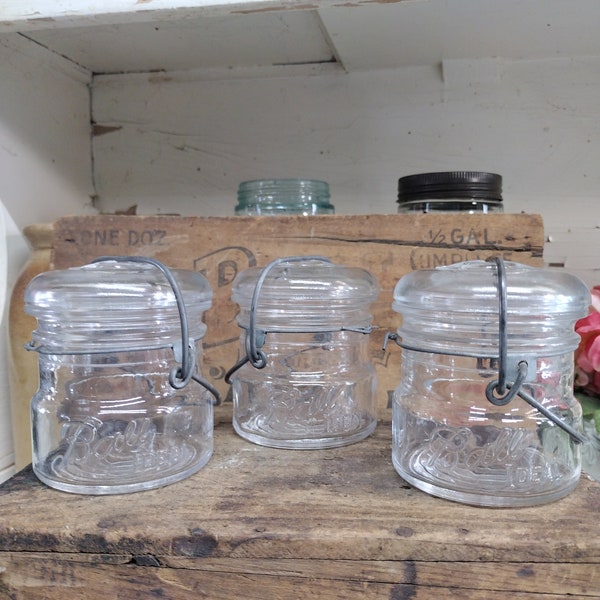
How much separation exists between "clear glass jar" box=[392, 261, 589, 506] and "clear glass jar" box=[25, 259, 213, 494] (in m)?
0.20

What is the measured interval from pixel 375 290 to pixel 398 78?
40cm

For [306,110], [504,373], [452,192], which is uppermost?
[306,110]

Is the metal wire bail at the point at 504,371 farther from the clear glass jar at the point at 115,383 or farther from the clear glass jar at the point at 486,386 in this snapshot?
the clear glass jar at the point at 115,383

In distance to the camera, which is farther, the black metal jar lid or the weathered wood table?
the black metal jar lid

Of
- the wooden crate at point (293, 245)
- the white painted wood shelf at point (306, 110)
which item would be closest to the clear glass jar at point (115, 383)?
the wooden crate at point (293, 245)

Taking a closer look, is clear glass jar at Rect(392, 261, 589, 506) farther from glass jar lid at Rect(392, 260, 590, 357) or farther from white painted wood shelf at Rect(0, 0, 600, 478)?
white painted wood shelf at Rect(0, 0, 600, 478)

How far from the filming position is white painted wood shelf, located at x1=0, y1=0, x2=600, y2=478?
2.39 feet

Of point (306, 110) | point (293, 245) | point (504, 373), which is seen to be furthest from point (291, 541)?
point (306, 110)

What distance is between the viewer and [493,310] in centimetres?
45

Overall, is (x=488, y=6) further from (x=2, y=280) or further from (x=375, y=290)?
(x=2, y=280)

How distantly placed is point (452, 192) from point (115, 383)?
0.43m

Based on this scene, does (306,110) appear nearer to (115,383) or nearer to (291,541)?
(115,383)

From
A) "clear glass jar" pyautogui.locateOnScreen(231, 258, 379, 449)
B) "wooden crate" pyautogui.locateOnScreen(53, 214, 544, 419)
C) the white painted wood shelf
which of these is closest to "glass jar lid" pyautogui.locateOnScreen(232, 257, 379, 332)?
"clear glass jar" pyautogui.locateOnScreen(231, 258, 379, 449)

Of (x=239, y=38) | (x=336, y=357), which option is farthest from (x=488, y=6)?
(x=336, y=357)
